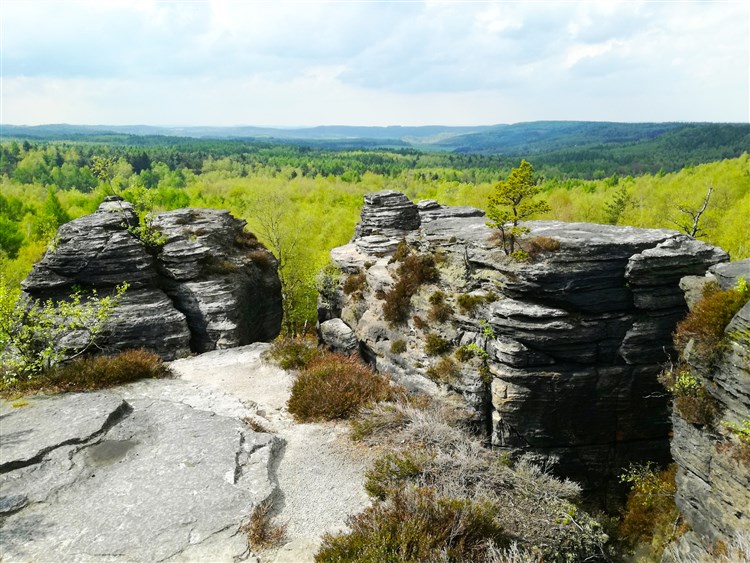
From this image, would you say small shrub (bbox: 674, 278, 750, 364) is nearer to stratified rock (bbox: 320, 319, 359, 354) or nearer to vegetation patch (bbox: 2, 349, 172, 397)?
stratified rock (bbox: 320, 319, 359, 354)

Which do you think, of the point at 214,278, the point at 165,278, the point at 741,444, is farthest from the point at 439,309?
the point at 165,278

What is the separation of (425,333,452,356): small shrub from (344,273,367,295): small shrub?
703cm

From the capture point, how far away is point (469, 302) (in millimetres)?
18203

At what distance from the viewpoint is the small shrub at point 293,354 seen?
20266 mm

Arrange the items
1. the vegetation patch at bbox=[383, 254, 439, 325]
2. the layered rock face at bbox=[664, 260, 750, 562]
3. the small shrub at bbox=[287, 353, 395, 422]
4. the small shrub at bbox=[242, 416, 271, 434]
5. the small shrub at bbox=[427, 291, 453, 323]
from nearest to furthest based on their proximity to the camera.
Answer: the layered rock face at bbox=[664, 260, 750, 562] < the small shrub at bbox=[242, 416, 271, 434] < the small shrub at bbox=[287, 353, 395, 422] < the small shrub at bbox=[427, 291, 453, 323] < the vegetation patch at bbox=[383, 254, 439, 325]

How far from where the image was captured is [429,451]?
42.4 ft

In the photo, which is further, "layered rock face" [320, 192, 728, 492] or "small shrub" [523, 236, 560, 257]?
"small shrub" [523, 236, 560, 257]

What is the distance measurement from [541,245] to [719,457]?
26.3 ft

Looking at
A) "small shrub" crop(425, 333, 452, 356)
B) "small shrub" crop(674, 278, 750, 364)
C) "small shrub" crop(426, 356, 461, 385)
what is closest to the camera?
"small shrub" crop(674, 278, 750, 364)

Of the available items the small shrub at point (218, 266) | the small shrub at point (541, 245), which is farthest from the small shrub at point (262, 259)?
the small shrub at point (541, 245)

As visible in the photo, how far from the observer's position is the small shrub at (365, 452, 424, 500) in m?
11.3

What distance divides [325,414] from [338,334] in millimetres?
8466

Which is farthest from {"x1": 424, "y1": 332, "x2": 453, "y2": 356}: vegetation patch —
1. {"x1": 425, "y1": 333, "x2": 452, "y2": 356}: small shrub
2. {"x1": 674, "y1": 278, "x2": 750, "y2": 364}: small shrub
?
{"x1": 674, "y1": 278, "x2": 750, "y2": 364}: small shrub

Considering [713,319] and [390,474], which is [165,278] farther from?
[713,319]
